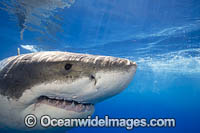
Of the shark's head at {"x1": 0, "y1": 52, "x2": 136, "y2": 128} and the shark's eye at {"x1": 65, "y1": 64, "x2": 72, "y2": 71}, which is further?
the shark's eye at {"x1": 65, "y1": 64, "x2": 72, "y2": 71}

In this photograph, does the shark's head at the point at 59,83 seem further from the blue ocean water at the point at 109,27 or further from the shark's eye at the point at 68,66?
the blue ocean water at the point at 109,27

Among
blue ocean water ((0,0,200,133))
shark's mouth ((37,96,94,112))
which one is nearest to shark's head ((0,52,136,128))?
shark's mouth ((37,96,94,112))

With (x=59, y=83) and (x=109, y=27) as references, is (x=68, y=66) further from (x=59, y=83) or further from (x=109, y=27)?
Answer: (x=109, y=27)

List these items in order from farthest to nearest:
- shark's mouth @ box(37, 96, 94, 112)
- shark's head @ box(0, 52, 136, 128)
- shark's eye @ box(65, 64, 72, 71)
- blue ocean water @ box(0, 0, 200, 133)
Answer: blue ocean water @ box(0, 0, 200, 133), shark's mouth @ box(37, 96, 94, 112), shark's eye @ box(65, 64, 72, 71), shark's head @ box(0, 52, 136, 128)

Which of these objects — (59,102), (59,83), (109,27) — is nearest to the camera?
(59,83)

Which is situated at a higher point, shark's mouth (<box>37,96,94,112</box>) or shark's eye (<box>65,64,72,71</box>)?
shark's eye (<box>65,64,72,71</box>)

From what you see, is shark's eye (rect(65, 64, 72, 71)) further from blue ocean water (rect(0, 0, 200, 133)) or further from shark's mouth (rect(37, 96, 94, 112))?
blue ocean water (rect(0, 0, 200, 133))

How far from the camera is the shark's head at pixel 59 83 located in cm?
167

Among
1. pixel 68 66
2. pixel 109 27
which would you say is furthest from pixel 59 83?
pixel 109 27

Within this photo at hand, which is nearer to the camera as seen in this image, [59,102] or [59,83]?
[59,83]

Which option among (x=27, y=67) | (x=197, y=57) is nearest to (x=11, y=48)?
(x=27, y=67)

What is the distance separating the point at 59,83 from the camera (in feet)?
5.70

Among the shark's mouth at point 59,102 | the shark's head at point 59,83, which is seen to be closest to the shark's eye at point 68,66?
the shark's head at point 59,83

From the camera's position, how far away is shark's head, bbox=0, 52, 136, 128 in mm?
1675
